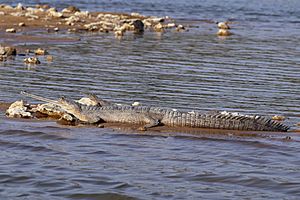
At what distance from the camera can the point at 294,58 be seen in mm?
22047

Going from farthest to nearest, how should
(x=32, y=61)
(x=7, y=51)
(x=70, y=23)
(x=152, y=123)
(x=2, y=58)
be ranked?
(x=70, y=23), (x=7, y=51), (x=2, y=58), (x=32, y=61), (x=152, y=123)

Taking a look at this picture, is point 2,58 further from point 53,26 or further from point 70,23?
point 70,23

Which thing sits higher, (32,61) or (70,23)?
(70,23)

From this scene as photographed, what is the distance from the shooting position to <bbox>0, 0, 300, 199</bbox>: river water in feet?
26.4

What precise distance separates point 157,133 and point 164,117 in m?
0.55

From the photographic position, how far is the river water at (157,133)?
804 cm

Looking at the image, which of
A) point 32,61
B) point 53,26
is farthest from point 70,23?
point 32,61

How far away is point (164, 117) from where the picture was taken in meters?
11.2

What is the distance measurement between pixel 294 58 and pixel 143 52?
15.3ft

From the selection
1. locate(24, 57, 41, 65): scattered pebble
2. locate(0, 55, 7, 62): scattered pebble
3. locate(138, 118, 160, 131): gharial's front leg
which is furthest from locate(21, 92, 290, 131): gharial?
locate(0, 55, 7, 62): scattered pebble

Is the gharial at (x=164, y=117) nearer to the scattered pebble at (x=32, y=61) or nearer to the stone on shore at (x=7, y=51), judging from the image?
the scattered pebble at (x=32, y=61)

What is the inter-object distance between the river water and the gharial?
0.90ft

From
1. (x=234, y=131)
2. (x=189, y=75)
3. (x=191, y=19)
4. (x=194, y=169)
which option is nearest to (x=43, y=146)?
(x=194, y=169)

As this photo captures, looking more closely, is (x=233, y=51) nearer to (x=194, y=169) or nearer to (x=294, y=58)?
(x=294, y=58)
